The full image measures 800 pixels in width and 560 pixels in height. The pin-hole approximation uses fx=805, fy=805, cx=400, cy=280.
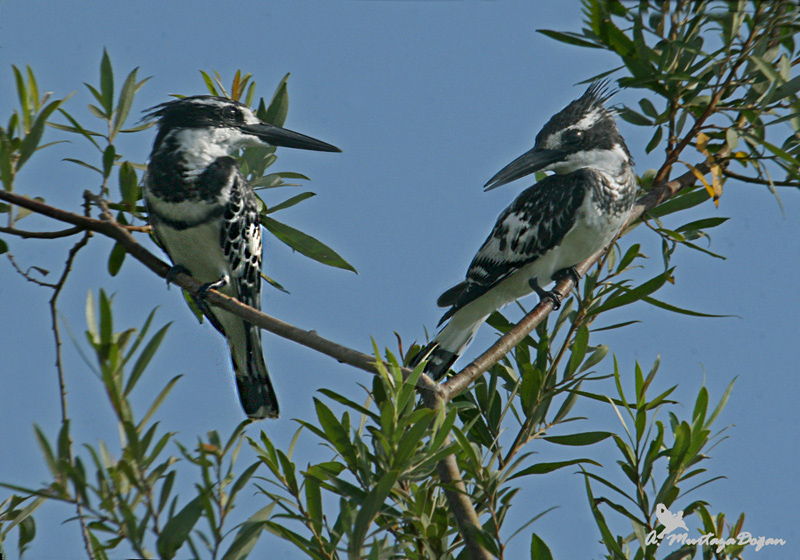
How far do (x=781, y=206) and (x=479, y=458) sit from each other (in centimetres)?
120

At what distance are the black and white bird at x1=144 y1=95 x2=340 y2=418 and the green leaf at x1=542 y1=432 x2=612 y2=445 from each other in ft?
4.73

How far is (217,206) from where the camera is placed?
130 inches

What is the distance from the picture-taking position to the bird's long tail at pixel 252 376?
11.6 ft

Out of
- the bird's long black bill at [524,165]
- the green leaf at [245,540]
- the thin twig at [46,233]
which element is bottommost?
the green leaf at [245,540]

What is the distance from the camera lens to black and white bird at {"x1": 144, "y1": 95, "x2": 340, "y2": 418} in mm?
3279

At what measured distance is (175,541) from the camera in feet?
4.89

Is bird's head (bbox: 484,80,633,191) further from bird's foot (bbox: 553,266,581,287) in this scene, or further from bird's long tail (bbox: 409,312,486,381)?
bird's long tail (bbox: 409,312,486,381)

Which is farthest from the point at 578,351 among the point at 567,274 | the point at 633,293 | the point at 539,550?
Answer: the point at 567,274

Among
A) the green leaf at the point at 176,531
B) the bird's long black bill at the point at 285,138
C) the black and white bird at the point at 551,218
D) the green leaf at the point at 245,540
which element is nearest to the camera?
the green leaf at the point at 176,531

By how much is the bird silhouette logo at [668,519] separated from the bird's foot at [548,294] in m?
1.01

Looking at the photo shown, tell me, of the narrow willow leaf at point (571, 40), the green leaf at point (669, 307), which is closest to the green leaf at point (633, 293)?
the green leaf at point (669, 307)

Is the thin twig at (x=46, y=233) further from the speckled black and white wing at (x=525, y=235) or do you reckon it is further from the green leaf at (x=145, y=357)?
the speckled black and white wing at (x=525, y=235)

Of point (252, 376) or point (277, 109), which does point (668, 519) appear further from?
point (277, 109)

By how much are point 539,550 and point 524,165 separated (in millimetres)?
2164
